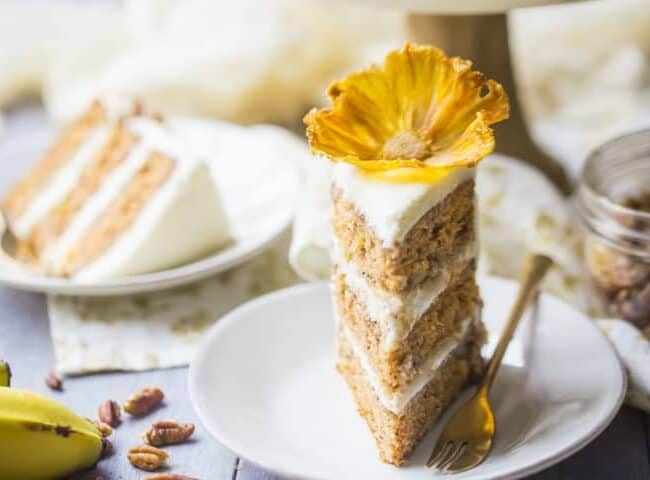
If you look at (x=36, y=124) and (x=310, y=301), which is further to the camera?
(x=36, y=124)

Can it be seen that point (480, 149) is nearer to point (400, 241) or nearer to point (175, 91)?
point (400, 241)

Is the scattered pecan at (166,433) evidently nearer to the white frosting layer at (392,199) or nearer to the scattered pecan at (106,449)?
the scattered pecan at (106,449)

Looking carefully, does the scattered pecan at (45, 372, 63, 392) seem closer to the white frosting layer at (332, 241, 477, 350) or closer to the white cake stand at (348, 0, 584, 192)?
the white frosting layer at (332, 241, 477, 350)

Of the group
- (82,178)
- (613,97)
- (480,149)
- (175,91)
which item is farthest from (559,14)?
(480,149)

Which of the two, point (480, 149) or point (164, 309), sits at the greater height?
point (480, 149)

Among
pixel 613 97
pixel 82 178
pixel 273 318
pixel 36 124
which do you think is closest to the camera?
pixel 273 318

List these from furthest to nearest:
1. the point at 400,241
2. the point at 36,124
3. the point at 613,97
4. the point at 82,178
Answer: the point at 36,124 → the point at 613,97 → the point at 82,178 → the point at 400,241

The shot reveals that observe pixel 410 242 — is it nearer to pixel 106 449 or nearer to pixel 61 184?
pixel 106 449
